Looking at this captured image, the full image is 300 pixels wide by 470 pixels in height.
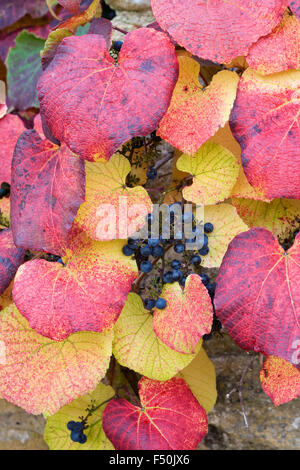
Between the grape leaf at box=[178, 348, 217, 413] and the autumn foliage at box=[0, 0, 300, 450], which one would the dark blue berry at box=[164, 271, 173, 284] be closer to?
the autumn foliage at box=[0, 0, 300, 450]

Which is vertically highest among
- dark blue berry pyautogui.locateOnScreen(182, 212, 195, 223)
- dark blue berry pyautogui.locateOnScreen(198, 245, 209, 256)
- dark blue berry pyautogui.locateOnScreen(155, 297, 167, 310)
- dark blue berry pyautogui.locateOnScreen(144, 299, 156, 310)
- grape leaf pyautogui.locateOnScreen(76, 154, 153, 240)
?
grape leaf pyautogui.locateOnScreen(76, 154, 153, 240)

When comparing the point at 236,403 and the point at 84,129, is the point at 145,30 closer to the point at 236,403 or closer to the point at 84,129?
the point at 84,129

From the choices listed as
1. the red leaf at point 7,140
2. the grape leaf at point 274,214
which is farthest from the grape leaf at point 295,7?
the red leaf at point 7,140

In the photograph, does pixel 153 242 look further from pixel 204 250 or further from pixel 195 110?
pixel 195 110

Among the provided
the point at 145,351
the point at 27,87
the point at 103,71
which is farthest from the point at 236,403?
the point at 27,87

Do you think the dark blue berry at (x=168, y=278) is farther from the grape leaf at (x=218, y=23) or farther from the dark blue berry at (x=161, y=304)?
the grape leaf at (x=218, y=23)

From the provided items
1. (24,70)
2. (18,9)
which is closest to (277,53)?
(24,70)

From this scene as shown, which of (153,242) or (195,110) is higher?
(195,110)

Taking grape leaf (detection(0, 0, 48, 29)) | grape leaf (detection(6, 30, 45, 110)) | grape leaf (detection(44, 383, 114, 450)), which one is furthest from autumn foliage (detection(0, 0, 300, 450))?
grape leaf (detection(0, 0, 48, 29))
